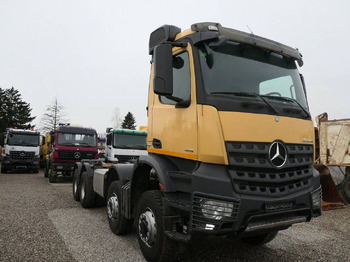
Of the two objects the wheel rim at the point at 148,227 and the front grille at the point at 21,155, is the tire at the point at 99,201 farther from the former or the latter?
the front grille at the point at 21,155

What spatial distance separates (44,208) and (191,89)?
216 inches

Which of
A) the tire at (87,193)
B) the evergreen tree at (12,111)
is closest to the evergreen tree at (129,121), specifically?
the evergreen tree at (12,111)

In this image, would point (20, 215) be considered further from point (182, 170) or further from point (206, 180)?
point (206, 180)

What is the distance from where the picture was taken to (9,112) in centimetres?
4125

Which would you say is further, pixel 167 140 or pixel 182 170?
pixel 167 140

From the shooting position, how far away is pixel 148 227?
324cm

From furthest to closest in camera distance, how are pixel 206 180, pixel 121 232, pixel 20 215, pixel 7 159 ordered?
pixel 7 159, pixel 20 215, pixel 121 232, pixel 206 180

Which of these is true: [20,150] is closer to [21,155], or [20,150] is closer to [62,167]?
[21,155]

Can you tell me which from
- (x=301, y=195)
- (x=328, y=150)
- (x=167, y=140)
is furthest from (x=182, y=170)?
(x=328, y=150)

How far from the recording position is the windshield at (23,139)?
16.1 m

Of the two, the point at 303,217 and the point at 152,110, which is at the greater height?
the point at 152,110

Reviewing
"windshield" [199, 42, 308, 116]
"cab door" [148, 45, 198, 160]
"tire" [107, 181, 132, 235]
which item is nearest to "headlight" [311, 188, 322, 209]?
"windshield" [199, 42, 308, 116]

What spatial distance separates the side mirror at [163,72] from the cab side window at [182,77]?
227mm

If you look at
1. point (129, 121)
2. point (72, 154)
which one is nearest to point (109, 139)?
point (72, 154)
